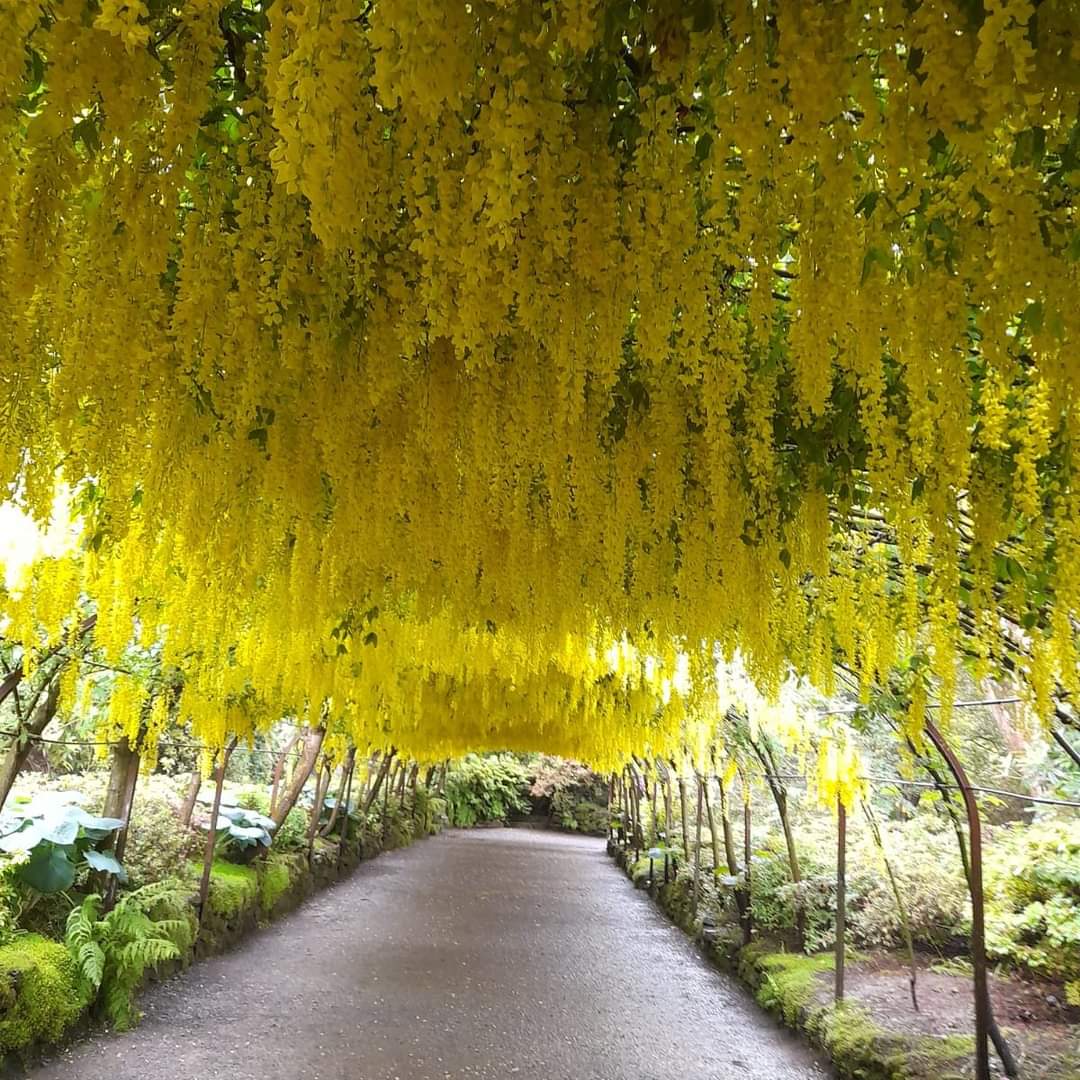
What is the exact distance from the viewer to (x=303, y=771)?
29.5ft

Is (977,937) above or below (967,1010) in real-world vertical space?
above

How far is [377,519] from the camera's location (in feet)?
8.86

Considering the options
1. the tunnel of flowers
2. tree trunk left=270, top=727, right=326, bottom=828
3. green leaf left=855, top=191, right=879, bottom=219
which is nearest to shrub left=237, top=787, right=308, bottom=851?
tree trunk left=270, top=727, right=326, bottom=828

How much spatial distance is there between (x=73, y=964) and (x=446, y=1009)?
2.50 meters

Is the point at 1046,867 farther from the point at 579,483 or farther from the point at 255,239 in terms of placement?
the point at 255,239

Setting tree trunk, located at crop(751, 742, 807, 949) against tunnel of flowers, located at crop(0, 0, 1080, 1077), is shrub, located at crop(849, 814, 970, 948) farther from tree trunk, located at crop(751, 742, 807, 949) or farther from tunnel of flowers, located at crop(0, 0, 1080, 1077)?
tunnel of flowers, located at crop(0, 0, 1080, 1077)

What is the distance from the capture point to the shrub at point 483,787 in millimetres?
25219

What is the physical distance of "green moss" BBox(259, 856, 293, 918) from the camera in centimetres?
838

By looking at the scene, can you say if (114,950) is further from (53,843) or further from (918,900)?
(918,900)

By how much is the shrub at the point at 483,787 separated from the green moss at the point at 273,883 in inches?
607

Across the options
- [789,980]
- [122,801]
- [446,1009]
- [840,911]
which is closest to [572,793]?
[789,980]

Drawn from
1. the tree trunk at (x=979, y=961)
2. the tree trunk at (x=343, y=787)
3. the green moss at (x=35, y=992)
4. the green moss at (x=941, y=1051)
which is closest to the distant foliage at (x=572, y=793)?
the tree trunk at (x=343, y=787)

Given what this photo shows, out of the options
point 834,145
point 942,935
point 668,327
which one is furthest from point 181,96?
point 942,935

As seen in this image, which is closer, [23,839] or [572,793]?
[23,839]
